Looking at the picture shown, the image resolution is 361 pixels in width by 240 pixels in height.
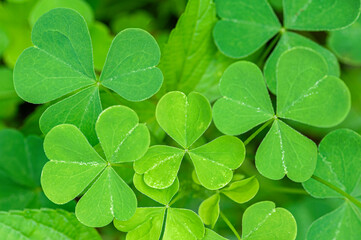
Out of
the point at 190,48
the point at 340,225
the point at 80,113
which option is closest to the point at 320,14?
the point at 190,48

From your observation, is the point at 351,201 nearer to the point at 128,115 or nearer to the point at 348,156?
the point at 348,156

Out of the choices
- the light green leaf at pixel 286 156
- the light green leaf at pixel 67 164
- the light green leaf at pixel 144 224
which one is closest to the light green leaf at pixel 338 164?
the light green leaf at pixel 286 156

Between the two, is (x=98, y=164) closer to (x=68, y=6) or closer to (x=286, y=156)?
(x=286, y=156)

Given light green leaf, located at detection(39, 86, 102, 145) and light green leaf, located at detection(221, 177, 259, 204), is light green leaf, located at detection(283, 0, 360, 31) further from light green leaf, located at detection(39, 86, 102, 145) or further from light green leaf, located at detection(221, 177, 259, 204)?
light green leaf, located at detection(39, 86, 102, 145)

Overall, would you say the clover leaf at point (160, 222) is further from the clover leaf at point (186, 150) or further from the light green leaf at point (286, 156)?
the light green leaf at point (286, 156)

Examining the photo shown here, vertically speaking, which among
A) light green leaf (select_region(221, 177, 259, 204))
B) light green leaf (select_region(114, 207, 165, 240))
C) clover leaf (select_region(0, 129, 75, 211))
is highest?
light green leaf (select_region(221, 177, 259, 204))

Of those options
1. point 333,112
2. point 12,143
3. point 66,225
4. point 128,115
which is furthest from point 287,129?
point 12,143

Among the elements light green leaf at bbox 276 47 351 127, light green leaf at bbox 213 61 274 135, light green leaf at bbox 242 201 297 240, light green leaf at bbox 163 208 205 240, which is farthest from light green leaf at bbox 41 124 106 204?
light green leaf at bbox 276 47 351 127
